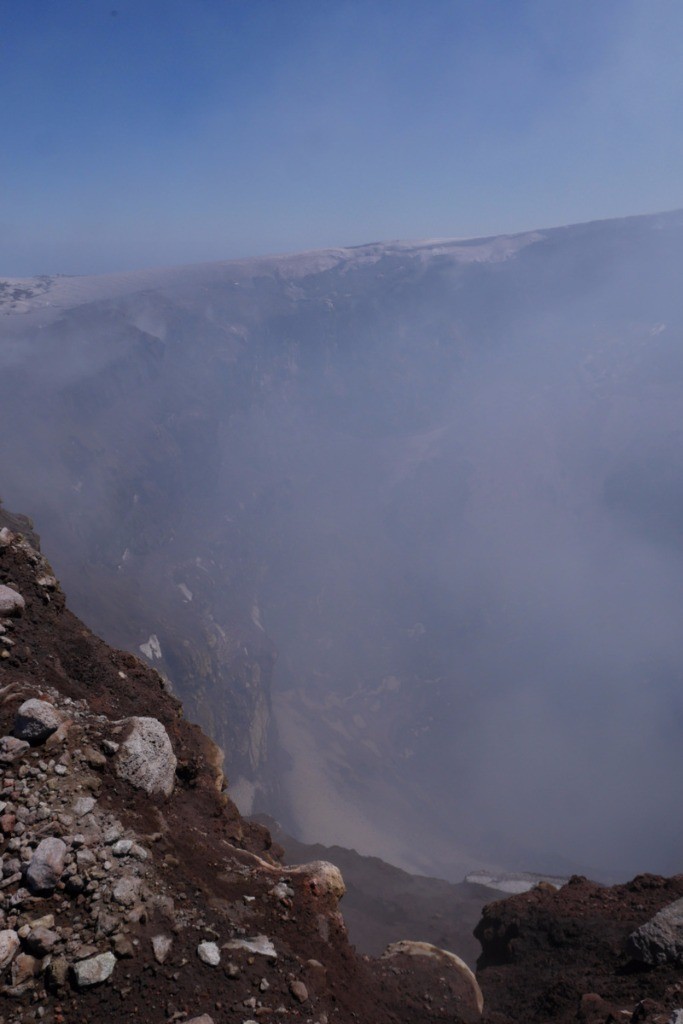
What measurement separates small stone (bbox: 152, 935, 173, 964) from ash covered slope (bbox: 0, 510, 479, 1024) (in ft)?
0.04

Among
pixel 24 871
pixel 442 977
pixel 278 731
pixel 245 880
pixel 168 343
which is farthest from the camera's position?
pixel 168 343

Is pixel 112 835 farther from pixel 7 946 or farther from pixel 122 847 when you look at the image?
pixel 7 946

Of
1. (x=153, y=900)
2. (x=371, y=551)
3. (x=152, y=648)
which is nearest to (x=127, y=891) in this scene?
(x=153, y=900)

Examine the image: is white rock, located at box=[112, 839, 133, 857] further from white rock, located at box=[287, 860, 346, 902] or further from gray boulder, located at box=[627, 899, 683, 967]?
gray boulder, located at box=[627, 899, 683, 967]

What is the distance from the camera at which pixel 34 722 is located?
8.54 meters

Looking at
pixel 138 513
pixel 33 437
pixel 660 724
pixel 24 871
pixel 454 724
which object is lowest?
pixel 454 724

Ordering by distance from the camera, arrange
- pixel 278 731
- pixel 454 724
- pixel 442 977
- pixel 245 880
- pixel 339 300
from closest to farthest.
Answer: pixel 245 880 → pixel 442 977 → pixel 278 731 → pixel 454 724 → pixel 339 300

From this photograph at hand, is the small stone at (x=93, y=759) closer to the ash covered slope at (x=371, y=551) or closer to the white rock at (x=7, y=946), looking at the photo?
the white rock at (x=7, y=946)

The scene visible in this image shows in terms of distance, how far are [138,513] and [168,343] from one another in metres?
64.6

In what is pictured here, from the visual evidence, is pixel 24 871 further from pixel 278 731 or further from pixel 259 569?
pixel 259 569

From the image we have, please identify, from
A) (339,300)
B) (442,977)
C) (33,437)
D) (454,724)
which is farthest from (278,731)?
(339,300)

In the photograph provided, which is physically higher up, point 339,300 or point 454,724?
point 339,300

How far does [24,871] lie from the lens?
729cm

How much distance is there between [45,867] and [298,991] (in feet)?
12.4
